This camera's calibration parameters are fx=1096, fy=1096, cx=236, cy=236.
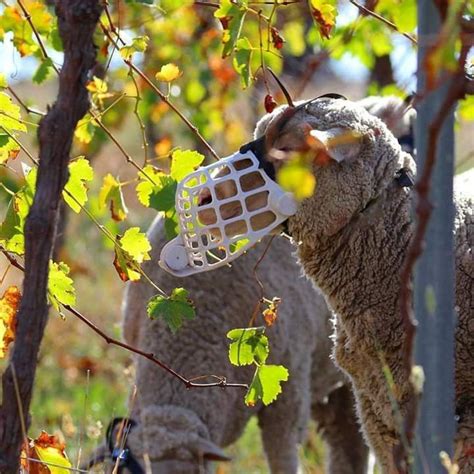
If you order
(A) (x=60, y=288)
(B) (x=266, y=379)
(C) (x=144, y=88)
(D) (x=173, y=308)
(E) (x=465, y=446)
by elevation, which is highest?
(C) (x=144, y=88)

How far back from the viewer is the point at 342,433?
17.9 ft

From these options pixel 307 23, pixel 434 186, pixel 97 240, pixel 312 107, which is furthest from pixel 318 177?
pixel 97 240

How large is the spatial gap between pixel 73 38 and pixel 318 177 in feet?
2.98

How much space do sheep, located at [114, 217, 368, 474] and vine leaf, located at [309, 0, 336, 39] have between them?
72.3 inches

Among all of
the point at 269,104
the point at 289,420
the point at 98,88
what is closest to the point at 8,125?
the point at 98,88

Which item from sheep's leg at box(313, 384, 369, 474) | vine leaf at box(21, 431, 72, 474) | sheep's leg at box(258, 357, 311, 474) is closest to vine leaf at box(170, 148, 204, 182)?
vine leaf at box(21, 431, 72, 474)

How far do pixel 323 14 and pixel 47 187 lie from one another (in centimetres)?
94

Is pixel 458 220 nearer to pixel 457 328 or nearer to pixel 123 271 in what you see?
pixel 457 328

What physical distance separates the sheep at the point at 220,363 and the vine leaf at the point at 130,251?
137 centimetres

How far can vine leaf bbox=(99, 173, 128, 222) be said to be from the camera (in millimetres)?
2977

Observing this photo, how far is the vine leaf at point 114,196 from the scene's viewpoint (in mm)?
2977

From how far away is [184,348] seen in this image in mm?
4355

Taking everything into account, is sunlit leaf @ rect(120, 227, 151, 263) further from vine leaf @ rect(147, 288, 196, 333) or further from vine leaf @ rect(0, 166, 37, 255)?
vine leaf @ rect(0, 166, 37, 255)

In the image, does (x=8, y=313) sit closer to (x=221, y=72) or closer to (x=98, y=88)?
(x=98, y=88)
